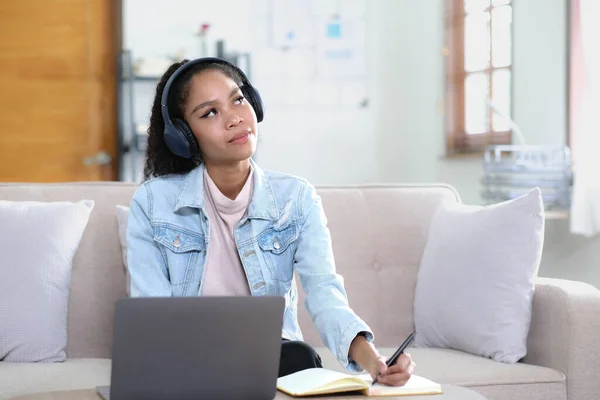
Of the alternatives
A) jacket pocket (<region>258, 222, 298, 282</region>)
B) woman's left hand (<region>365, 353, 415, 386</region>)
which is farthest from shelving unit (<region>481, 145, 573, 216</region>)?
woman's left hand (<region>365, 353, 415, 386</region>)

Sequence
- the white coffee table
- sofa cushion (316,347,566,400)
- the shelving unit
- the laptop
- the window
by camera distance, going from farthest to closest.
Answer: the window → the shelving unit → sofa cushion (316,347,566,400) → the white coffee table → the laptop

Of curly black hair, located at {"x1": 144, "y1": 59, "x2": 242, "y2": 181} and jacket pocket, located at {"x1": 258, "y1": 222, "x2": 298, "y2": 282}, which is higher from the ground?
curly black hair, located at {"x1": 144, "y1": 59, "x2": 242, "y2": 181}

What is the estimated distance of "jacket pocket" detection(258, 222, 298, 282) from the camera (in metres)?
1.76

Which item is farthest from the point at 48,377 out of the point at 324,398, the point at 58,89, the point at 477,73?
Answer: the point at 477,73

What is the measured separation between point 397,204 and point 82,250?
869mm

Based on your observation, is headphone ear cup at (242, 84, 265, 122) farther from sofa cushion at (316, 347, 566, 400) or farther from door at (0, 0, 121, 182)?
door at (0, 0, 121, 182)

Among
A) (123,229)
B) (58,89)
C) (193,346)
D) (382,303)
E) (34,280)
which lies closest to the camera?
(193,346)

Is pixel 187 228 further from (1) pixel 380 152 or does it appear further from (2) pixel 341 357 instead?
(1) pixel 380 152

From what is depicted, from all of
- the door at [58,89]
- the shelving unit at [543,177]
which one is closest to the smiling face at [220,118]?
the shelving unit at [543,177]

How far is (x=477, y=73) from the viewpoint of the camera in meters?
4.68

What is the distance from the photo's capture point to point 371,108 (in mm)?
5531

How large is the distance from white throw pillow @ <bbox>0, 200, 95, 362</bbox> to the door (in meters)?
2.70

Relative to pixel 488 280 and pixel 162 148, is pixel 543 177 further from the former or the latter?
pixel 162 148

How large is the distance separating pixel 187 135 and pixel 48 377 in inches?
24.5
